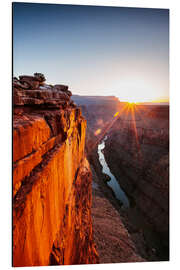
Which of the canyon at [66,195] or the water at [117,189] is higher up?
the canyon at [66,195]

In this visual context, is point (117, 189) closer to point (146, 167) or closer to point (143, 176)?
point (143, 176)

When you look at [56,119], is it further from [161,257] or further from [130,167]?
[130,167]

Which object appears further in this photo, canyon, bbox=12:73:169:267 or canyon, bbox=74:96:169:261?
canyon, bbox=74:96:169:261

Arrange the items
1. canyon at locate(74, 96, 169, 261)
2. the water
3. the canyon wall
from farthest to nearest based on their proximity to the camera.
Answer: the water
the canyon wall
canyon at locate(74, 96, 169, 261)

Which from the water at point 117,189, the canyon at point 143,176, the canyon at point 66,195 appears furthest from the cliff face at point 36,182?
the water at point 117,189

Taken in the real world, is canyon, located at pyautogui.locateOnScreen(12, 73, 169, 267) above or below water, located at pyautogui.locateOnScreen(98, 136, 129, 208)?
above

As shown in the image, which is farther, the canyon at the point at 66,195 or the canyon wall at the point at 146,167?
the canyon wall at the point at 146,167

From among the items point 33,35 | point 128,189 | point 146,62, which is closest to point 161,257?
point 128,189

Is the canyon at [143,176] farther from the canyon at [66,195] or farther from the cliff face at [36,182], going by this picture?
the cliff face at [36,182]

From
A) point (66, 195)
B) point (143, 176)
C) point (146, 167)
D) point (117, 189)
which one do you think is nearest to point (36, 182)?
point (66, 195)

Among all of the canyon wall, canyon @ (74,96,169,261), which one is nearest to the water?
canyon @ (74,96,169,261)

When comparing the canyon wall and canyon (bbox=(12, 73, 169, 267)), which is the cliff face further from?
the canyon wall

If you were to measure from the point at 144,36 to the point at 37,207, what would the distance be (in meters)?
3.21
